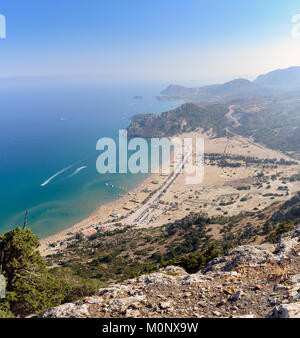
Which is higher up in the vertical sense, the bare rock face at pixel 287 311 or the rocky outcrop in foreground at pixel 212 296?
the bare rock face at pixel 287 311

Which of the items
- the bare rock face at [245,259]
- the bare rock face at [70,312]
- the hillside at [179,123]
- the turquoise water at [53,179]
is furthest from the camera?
the hillside at [179,123]

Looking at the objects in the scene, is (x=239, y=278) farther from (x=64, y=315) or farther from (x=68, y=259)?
(x=68, y=259)

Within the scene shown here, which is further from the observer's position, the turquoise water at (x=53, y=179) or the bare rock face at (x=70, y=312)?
the turquoise water at (x=53, y=179)

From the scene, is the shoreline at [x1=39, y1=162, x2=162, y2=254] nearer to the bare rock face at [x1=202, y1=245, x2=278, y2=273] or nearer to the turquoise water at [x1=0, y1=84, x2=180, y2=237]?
the turquoise water at [x1=0, y1=84, x2=180, y2=237]

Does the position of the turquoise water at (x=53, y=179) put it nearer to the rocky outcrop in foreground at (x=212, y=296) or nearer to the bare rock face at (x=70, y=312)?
the bare rock face at (x=70, y=312)

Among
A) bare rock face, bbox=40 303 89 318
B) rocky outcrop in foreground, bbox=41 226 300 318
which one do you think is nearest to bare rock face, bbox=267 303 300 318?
rocky outcrop in foreground, bbox=41 226 300 318

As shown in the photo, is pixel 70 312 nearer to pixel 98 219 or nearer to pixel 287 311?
pixel 287 311

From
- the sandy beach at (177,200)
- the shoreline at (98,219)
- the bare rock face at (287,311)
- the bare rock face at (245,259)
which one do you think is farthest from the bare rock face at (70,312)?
the shoreline at (98,219)

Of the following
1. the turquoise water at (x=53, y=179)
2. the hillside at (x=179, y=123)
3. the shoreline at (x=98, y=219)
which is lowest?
the shoreline at (x=98, y=219)
